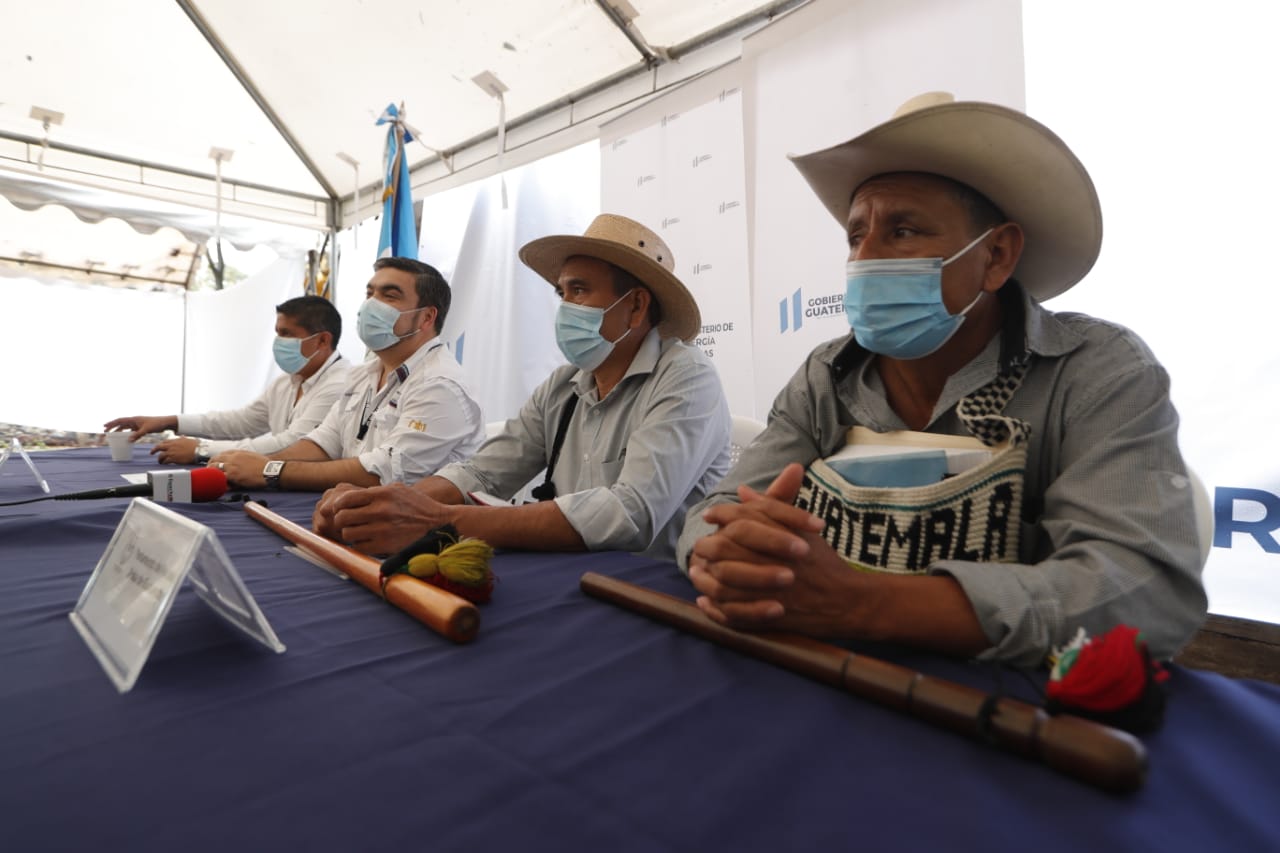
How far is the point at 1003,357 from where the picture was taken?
44.6 inches

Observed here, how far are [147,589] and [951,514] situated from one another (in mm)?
1064

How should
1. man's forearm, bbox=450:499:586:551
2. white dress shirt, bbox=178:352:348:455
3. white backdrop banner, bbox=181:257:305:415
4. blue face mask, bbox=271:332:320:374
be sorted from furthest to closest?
1. white backdrop banner, bbox=181:257:305:415
2. blue face mask, bbox=271:332:320:374
3. white dress shirt, bbox=178:352:348:455
4. man's forearm, bbox=450:499:586:551

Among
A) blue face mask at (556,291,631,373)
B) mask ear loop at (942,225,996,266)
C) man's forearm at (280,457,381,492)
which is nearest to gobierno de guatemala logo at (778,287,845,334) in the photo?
blue face mask at (556,291,631,373)

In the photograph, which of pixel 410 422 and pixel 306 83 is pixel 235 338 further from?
pixel 410 422

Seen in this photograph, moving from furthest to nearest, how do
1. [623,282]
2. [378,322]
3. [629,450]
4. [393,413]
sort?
1. [378,322]
2. [393,413]
3. [623,282]
4. [629,450]

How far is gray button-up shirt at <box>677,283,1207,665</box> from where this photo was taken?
79 centimetres

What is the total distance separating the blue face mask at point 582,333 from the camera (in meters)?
2.01

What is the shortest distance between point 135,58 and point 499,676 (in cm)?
531

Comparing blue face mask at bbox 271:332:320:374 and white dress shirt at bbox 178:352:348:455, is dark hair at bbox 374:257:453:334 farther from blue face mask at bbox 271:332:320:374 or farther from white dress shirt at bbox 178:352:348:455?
blue face mask at bbox 271:332:320:374

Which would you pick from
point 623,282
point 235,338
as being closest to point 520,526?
point 623,282

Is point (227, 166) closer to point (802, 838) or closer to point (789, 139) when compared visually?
point (789, 139)

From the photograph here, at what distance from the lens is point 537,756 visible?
56 cm

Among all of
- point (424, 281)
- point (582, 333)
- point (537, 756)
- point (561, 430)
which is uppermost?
point (424, 281)

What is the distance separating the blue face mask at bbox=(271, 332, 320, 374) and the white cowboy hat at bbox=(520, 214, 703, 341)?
7.53 ft
